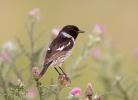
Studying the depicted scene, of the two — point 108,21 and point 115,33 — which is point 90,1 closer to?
point 108,21

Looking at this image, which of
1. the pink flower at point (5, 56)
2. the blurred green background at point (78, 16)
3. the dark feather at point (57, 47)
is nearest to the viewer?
the dark feather at point (57, 47)

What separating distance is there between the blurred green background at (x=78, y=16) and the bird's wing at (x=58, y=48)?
6301 mm

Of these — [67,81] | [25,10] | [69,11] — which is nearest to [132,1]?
[69,11]

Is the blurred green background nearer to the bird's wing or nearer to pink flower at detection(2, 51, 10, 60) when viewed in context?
pink flower at detection(2, 51, 10, 60)

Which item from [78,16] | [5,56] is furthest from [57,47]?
[78,16]

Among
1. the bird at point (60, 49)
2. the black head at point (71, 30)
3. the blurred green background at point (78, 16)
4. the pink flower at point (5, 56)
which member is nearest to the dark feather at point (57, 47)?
the bird at point (60, 49)

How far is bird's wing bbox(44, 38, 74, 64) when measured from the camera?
3807mm

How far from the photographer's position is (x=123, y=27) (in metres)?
12.3

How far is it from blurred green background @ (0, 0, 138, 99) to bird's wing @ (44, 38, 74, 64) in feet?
20.7

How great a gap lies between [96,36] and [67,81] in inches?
56.0

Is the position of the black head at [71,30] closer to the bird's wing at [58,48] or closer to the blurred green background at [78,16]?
the bird's wing at [58,48]

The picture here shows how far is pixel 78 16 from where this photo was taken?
13.2 meters

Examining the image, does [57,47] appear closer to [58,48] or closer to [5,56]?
[58,48]

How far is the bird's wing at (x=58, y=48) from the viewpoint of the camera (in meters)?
3.81
